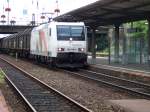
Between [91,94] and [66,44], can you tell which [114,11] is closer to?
[66,44]

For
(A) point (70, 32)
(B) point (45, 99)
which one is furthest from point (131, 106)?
(A) point (70, 32)

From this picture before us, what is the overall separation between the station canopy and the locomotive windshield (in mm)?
1125

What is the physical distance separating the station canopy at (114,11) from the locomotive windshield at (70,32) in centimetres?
113

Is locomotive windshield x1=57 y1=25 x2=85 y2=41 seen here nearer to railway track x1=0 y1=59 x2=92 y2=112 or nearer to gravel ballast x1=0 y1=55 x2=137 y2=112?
gravel ballast x1=0 y1=55 x2=137 y2=112

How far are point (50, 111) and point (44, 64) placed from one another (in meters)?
25.5

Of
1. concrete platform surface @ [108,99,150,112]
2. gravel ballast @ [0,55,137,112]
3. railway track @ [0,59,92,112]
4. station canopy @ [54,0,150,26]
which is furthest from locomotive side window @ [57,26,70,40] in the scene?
concrete platform surface @ [108,99,150,112]

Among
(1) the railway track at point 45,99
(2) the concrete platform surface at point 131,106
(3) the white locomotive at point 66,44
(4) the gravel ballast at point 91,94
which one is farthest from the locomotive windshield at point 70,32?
(2) the concrete platform surface at point 131,106

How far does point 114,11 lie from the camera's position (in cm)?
3067

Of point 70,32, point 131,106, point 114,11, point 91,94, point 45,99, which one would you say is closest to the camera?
point 131,106

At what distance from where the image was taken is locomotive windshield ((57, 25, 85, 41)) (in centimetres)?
3247

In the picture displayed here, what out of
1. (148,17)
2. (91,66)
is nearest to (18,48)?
(91,66)

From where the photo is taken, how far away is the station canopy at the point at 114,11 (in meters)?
26.9

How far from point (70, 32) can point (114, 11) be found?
11.7 ft

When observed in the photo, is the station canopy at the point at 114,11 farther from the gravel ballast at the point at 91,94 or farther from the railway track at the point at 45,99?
the railway track at the point at 45,99
